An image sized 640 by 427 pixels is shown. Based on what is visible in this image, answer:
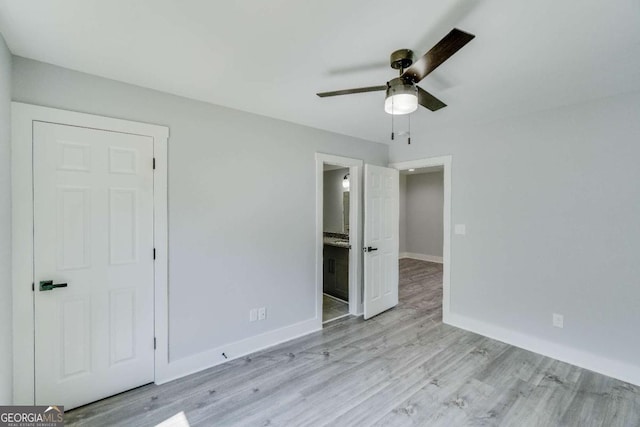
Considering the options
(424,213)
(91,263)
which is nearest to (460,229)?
(91,263)

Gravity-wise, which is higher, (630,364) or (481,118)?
(481,118)

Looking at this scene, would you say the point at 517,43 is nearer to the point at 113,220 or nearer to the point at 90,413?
the point at 113,220

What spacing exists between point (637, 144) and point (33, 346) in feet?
16.3

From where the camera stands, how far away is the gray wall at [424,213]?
7.44m

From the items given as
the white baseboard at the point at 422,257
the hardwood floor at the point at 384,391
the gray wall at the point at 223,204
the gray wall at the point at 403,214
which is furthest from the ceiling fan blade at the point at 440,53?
the gray wall at the point at 403,214

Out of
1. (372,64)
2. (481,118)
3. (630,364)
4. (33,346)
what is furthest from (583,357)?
(33,346)

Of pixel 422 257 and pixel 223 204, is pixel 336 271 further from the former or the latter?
pixel 422 257

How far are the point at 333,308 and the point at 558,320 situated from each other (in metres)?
2.59

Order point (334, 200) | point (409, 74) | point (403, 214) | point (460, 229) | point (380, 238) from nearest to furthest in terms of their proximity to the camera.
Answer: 1. point (409, 74)
2. point (460, 229)
3. point (380, 238)
4. point (334, 200)
5. point (403, 214)

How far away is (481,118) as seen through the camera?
10.3 feet

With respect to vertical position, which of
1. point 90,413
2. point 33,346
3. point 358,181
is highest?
point 358,181

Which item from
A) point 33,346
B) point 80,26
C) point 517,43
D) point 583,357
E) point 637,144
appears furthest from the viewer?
point 583,357

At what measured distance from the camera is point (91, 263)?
2.09 m

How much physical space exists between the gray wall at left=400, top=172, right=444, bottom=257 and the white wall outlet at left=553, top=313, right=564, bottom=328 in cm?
464
